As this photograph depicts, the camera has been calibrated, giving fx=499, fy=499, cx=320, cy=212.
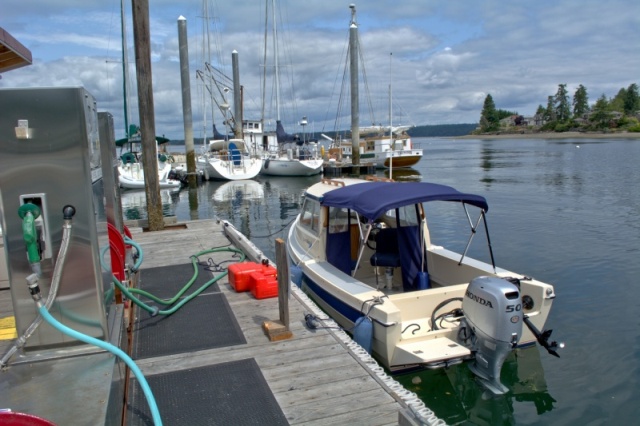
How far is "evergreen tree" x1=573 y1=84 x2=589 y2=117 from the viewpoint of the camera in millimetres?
142250

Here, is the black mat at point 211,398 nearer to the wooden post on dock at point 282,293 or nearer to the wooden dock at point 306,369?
the wooden dock at point 306,369

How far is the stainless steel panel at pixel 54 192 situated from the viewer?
3.21m

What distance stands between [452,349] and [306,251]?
3.71 metres

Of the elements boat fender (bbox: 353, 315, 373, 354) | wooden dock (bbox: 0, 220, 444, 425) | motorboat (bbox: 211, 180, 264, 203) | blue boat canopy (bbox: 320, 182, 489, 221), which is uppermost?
blue boat canopy (bbox: 320, 182, 489, 221)

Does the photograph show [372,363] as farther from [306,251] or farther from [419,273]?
[306,251]

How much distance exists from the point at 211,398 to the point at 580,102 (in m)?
162

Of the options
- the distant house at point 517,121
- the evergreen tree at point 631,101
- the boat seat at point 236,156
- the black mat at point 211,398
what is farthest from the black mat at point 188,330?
the distant house at point 517,121

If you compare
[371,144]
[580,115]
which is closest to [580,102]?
[580,115]

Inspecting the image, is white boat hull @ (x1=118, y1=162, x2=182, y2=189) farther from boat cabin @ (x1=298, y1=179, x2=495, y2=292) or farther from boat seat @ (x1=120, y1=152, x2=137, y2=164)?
boat cabin @ (x1=298, y1=179, x2=495, y2=292)

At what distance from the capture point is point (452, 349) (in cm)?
581

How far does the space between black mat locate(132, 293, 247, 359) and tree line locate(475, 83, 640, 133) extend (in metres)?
125

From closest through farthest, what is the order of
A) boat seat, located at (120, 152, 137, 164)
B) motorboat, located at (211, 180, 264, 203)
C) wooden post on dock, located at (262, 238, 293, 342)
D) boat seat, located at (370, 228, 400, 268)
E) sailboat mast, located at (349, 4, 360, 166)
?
1. wooden post on dock, located at (262, 238, 293, 342)
2. boat seat, located at (370, 228, 400, 268)
3. motorboat, located at (211, 180, 264, 203)
4. boat seat, located at (120, 152, 137, 164)
5. sailboat mast, located at (349, 4, 360, 166)

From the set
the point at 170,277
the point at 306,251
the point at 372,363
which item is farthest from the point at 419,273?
the point at 170,277

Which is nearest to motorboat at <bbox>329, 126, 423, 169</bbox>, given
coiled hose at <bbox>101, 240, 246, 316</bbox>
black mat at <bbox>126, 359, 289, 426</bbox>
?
coiled hose at <bbox>101, 240, 246, 316</bbox>
